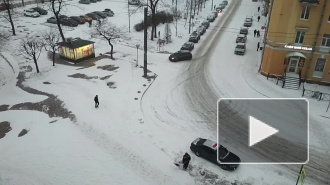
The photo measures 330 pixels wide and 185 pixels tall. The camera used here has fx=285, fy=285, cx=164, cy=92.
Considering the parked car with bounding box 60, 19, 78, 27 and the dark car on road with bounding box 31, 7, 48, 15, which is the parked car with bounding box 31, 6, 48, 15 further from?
the parked car with bounding box 60, 19, 78, 27

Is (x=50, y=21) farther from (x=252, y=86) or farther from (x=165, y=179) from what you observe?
(x=165, y=179)

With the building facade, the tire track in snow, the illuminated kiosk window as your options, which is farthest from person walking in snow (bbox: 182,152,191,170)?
the illuminated kiosk window

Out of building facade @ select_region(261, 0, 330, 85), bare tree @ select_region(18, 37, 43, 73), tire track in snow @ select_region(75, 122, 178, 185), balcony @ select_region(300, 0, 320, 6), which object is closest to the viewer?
tire track in snow @ select_region(75, 122, 178, 185)

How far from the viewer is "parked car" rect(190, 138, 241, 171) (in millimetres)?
19828

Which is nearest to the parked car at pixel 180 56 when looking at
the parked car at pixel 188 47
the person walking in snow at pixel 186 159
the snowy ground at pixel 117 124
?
the snowy ground at pixel 117 124

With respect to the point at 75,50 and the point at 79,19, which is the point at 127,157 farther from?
the point at 79,19

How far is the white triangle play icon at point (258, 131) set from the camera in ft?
77.2

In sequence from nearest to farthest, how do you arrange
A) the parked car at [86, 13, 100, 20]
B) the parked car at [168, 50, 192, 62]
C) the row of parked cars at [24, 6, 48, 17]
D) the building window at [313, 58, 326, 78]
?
the building window at [313, 58, 326, 78], the parked car at [168, 50, 192, 62], the row of parked cars at [24, 6, 48, 17], the parked car at [86, 13, 100, 20]

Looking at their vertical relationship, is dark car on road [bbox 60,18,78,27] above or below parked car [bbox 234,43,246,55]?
above

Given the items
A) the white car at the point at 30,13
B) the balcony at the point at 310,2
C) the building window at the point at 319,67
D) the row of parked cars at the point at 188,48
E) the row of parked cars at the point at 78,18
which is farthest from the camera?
the white car at the point at 30,13

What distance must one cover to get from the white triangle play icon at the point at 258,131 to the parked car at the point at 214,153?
3.26m

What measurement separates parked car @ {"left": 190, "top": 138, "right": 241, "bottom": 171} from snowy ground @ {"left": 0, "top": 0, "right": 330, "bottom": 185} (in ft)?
1.47

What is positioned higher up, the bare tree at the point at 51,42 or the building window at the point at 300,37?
the building window at the point at 300,37
